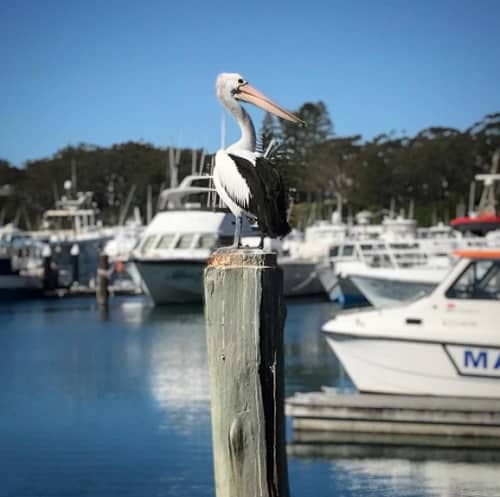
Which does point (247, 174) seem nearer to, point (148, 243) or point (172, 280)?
point (172, 280)

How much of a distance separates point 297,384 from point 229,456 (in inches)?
600

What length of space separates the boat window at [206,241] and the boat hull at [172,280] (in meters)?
1.23

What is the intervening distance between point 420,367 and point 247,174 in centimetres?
856

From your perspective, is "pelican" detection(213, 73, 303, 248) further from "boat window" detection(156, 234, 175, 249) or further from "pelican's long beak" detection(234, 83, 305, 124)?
"boat window" detection(156, 234, 175, 249)

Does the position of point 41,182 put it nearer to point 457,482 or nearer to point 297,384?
point 297,384

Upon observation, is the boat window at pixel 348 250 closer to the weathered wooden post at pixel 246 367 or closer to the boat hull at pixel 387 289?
the boat hull at pixel 387 289

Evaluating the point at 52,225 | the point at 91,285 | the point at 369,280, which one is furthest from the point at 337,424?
the point at 52,225

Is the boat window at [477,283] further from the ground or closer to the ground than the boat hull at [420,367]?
further from the ground

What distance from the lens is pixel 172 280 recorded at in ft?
140

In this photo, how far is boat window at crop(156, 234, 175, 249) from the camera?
43.6 metres

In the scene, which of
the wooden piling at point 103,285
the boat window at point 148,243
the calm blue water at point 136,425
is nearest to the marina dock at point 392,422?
the calm blue water at point 136,425

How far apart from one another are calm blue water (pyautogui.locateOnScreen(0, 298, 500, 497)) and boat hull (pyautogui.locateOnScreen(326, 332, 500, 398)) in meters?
1.20

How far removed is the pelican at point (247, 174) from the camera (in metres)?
6.06

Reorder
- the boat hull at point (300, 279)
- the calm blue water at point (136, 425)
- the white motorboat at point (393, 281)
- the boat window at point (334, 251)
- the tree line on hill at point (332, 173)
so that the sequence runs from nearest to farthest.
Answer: the calm blue water at point (136, 425)
the white motorboat at point (393, 281)
the boat window at point (334, 251)
the boat hull at point (300, 279)
the tree line on hill at point (332, 173)
